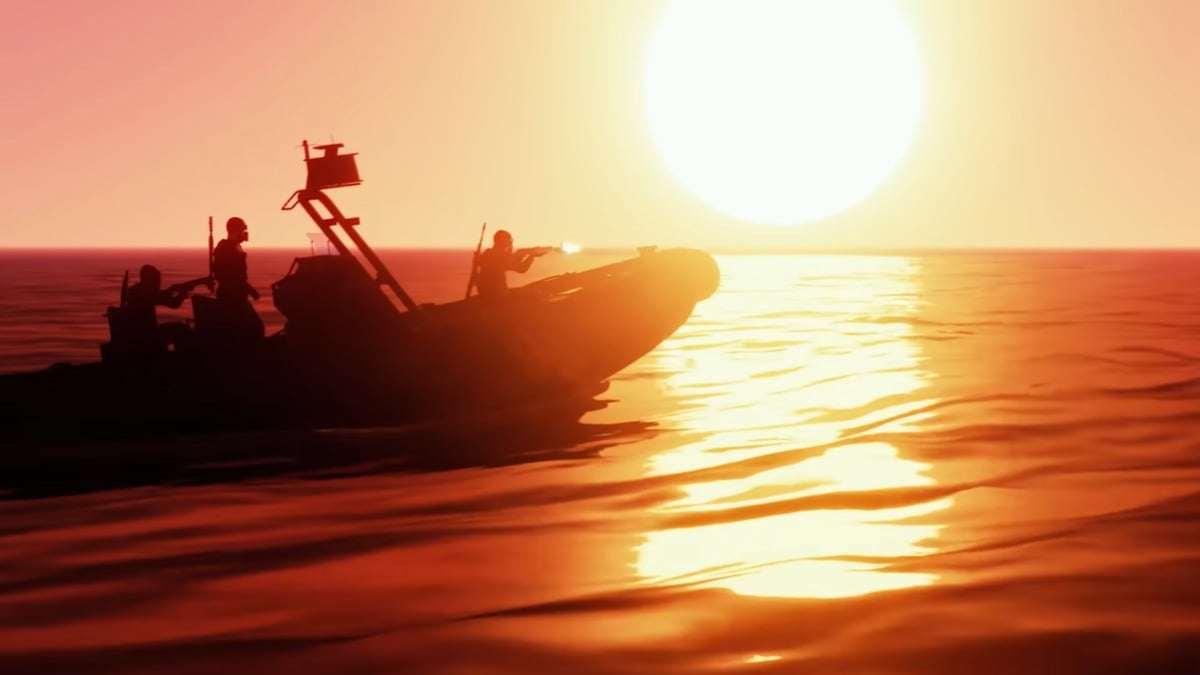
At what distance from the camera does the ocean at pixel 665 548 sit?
686 cm

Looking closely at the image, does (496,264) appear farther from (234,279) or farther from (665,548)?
(665,548)

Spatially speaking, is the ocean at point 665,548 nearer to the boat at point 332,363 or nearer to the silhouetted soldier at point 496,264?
the boat at point 332,363

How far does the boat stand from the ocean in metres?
0.67

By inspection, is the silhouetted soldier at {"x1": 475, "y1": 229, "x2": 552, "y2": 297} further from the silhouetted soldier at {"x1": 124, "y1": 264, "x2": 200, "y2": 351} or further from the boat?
the silhouetted soldier at {"x1": 124, "y1": 264, "x2": 200, "y2": 351}

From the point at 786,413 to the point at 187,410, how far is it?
7.94 m

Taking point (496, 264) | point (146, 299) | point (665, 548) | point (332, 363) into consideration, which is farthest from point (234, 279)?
point (665, 548)

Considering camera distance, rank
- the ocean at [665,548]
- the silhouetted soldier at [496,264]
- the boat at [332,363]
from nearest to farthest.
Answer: the ocean at [665,548], the boat at [332,363], the silhouetted soldier at [496,264]

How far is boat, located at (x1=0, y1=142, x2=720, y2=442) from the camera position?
14383mm

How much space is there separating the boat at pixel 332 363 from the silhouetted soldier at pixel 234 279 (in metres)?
0.13

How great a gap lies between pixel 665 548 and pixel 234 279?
25.6 ft

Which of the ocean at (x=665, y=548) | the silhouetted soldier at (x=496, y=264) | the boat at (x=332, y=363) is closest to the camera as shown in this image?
the ocean at (x=665, y=548)

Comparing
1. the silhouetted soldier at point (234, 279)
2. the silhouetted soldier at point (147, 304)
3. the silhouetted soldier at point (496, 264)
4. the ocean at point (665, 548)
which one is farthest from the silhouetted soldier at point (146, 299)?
the silhouetted soldier at point (496, 264)

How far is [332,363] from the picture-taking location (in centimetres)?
1538

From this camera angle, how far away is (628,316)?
18.7 meters
